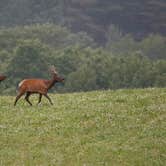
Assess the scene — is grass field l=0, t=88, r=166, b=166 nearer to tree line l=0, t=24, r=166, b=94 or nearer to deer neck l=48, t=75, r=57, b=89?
deer neck l=48, t=75, r=57, b=89

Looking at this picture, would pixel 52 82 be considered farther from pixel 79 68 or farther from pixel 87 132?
pixel 79 68

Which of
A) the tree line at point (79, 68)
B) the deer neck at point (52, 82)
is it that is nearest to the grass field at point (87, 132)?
the deer neck at point (52, 82)

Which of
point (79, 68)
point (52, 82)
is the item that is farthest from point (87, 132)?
point (79, 68)

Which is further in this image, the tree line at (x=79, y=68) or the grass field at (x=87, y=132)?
the tree line at (x=79, y=68)

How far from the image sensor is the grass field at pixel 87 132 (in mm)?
21703

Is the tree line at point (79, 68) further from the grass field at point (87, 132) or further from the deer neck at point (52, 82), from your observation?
the grass field at point (87, 132)

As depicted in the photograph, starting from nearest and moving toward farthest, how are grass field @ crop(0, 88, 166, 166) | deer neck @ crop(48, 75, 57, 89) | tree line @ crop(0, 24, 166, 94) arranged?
grass field @ crop(0, 88, 166, 166)
deer neck @ crop(48, 75, 57, 89)
tree line @ crop(0, 24, 166, 94)

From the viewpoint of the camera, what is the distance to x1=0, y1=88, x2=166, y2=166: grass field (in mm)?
21703

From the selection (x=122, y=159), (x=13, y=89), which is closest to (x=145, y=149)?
(x=122, y=159)

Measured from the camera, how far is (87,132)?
2411 centimetres

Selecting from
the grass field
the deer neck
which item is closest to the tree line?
the deer neck

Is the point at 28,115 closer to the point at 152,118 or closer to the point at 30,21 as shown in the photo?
the point at 152,118

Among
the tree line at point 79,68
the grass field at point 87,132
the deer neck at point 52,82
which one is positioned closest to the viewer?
the grass field at point 87,132

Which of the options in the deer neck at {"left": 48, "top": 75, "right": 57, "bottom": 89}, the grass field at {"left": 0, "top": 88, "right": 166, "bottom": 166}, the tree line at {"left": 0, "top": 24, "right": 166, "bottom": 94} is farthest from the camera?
the tree line at {"left": 0, "top": 24, "right": 166, "bottom": 94}
